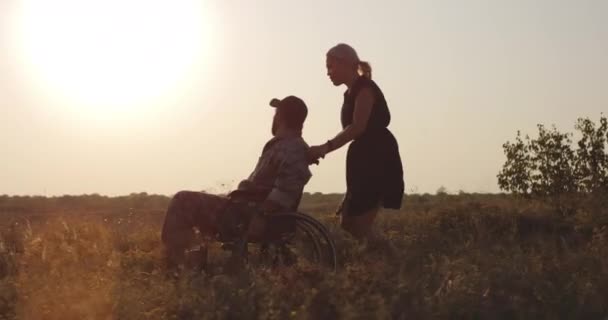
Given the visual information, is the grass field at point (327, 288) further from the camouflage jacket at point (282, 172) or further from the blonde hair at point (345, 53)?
the blonde hair at point (345, 53)

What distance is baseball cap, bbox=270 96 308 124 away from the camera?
852 cm

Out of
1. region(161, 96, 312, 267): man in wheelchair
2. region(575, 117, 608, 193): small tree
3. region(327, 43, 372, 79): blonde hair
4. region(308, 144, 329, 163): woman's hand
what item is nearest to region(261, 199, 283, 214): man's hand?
region(161, 96, 312, 267): man in wheelchair

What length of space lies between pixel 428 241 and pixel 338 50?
448 cm

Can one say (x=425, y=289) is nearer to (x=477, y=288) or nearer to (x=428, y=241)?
(x=477, y=288)

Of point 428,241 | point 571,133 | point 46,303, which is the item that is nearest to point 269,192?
point 46,303

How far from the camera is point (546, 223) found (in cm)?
1628

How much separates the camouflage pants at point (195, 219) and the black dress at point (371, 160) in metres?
1.29

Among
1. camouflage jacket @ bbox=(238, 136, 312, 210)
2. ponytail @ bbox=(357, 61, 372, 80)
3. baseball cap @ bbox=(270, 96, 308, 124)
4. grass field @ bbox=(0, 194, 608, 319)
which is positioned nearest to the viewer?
grass field @ bbox=(0, 194, 608, 319)

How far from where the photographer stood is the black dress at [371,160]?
29.9 feet

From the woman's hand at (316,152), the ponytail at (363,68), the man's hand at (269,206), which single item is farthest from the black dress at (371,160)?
the man's hand at (269,206)

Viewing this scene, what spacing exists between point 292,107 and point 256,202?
0.86 m

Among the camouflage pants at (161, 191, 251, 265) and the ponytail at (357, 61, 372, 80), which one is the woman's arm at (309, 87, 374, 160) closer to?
the ponytail at (357, 61, 372, 80)

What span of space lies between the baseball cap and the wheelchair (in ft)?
2.49

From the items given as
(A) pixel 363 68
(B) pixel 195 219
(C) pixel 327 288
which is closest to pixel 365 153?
(A) pixel 363 68
